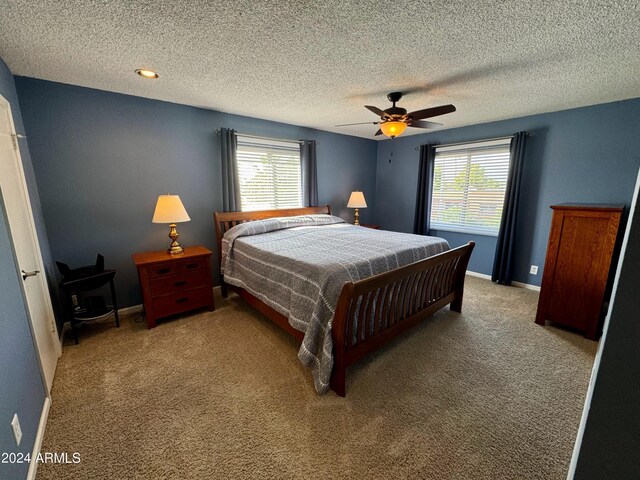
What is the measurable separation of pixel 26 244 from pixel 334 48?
8.88 feet

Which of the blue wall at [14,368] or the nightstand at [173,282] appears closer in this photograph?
the blue wall at [14,368]

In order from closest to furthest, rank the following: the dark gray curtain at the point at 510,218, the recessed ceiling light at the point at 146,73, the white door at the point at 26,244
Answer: the white door at the point at 26,244, the recessed ceiling light at the point at 146,73, the dark gray curtain at the point at 510,218

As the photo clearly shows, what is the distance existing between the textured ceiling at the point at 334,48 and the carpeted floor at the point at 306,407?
7.95 ft

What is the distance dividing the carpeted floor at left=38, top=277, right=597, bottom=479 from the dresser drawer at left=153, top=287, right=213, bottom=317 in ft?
0.76

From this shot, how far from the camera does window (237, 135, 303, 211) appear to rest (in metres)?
3.84

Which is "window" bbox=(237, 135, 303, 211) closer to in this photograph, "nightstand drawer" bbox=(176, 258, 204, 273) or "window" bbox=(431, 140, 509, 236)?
"nightstand drawer" bbox=(176, 258, 204, 273)

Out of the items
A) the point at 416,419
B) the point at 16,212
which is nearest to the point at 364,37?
the point at 416,419

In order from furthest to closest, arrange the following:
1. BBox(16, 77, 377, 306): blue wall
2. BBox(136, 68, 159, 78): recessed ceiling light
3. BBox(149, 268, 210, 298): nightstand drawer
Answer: BBox(149, 268, 210, 298): nightstand drawer → BBox(16, 77, 377, 306): blue wall → BBox(136, 68, 159, 78): recessed ceiling light

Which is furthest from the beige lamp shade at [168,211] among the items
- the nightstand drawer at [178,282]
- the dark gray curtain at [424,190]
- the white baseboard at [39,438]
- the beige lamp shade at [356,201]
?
the dark gray curtain at [424,190]

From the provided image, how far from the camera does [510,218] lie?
3.80m

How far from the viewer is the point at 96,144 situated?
272 centimetres

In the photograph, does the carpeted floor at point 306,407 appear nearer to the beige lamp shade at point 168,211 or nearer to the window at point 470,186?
the beige lamp shade at point 168,211

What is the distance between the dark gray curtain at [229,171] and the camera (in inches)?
137

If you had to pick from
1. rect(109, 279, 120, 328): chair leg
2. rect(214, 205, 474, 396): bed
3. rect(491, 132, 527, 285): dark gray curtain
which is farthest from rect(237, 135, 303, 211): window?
rect(491, 132, 527, 285): dark gray curtain
